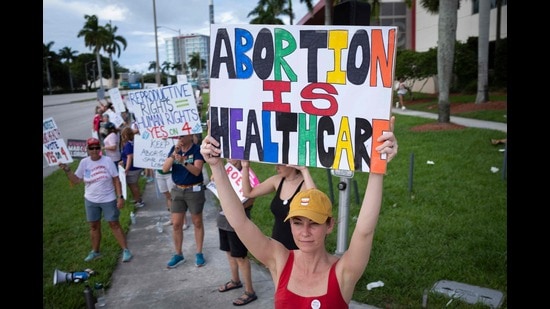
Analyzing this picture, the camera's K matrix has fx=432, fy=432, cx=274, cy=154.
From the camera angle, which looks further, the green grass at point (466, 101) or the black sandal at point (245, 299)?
the green grass at point (466, 101)

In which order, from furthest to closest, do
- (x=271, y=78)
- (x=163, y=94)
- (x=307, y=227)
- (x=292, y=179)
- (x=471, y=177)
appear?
(x=471, y=177) < (x=163, y=94) < (x=292, y=179) < (x=271, y=78) < (x=307, y=227)

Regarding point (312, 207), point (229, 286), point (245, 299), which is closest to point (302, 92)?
point (312, 207)

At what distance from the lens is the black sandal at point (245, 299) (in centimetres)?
472

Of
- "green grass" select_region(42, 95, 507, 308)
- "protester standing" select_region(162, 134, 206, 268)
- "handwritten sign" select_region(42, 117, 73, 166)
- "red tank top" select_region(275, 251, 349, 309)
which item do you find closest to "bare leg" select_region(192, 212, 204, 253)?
"protester standing" select_region(162, 134, 206, 268)

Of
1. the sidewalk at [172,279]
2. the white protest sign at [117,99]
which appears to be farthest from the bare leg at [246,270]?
the white protest sign at [117,99]

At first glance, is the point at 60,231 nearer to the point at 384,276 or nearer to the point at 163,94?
the point at 163,94

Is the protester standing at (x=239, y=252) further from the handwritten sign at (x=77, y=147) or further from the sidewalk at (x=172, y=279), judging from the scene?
the handwritten sign at (x=77, y=147)

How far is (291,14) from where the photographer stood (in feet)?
140

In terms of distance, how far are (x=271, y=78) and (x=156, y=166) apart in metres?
4.66

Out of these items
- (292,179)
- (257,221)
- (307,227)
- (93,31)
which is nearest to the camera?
(307,227)

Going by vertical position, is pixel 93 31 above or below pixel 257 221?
above

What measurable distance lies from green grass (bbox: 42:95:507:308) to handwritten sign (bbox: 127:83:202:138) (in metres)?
1.98

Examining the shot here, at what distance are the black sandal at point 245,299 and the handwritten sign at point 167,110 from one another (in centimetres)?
217
